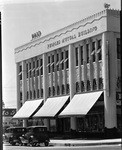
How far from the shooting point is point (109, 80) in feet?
16.0

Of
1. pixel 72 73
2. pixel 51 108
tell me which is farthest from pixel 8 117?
pixel 72 73

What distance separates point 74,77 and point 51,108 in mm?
545

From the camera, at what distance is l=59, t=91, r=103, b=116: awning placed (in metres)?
4.97

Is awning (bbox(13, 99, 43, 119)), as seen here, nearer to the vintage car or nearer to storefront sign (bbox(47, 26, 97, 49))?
the vintage car

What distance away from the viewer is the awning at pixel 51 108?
5438mm

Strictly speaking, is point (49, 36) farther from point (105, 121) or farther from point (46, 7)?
point (105, 121)

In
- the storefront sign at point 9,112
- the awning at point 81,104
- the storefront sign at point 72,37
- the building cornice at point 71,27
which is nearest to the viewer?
the building cornice at point 71,27

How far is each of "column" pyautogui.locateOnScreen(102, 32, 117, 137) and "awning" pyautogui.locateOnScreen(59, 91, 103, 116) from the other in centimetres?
17

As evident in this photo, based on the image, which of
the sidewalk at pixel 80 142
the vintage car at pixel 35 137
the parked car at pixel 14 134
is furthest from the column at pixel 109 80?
the parked car at pixel 14 134

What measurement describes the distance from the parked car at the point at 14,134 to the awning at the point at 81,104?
812 millimetres

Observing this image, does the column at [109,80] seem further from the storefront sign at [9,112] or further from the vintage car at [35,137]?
the storefront sign at [9,112]

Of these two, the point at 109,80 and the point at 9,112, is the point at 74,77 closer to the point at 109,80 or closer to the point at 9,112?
the point at 109,80

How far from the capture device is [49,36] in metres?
5.59

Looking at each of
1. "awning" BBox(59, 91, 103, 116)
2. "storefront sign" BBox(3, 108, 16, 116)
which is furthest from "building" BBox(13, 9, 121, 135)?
"storefront sign" BBox(3, 108, 16, 116)
